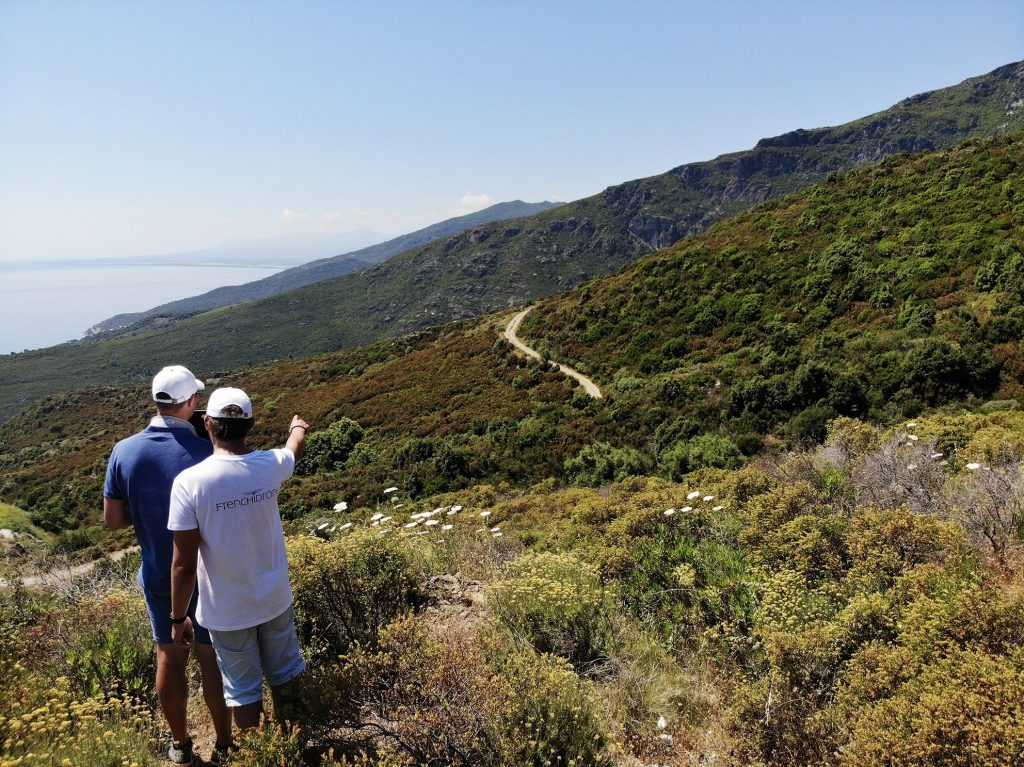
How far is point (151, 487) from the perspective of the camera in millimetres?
2508

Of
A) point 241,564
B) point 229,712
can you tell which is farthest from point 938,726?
point 229,712

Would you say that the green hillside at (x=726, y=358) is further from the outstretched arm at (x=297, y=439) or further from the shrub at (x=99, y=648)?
the shrub at (x=99, y=648)

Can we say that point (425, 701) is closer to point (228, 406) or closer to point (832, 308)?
point (228, 406)

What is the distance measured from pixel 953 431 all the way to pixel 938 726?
25.0ft

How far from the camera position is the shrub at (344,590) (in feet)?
11.4

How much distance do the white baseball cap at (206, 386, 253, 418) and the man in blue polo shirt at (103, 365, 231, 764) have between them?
15.5 inches

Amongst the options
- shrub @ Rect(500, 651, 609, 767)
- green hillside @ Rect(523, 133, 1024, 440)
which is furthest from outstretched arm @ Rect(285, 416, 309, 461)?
green hillside @ Rect(523, 133, 1024, 440)

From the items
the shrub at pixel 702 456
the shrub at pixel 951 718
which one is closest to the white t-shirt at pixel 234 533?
the shrub at pixel 951 718

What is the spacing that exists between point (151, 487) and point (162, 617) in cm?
70

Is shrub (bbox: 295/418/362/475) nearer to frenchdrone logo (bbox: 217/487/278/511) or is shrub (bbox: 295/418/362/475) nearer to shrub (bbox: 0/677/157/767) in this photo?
shrub (bbox: 0/677/157/767)

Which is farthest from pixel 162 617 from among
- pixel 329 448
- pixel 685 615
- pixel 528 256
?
pixel 528 256

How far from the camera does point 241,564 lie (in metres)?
2.29

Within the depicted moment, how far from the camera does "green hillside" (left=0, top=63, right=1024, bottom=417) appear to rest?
107250 millimetres

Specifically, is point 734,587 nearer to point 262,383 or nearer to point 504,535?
point 504,535
